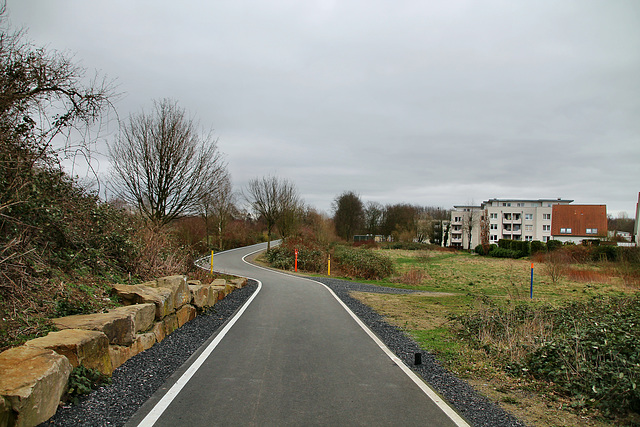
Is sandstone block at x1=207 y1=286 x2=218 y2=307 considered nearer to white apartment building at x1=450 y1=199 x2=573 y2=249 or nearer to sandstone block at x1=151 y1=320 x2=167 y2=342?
sandstone block at x1=151 y1=320 x2=167 y2=342

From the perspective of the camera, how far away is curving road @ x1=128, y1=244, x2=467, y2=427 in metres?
4.51

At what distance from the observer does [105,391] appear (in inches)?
198

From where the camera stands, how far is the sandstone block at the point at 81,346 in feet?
16.0

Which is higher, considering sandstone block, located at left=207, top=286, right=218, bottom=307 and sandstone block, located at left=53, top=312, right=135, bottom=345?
sandstone block, located at left=53, top=312, right=135, bottom=345

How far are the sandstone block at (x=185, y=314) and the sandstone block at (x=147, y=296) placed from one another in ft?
2.20

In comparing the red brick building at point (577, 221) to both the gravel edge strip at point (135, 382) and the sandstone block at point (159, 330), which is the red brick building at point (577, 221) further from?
the sandstone block at point (159, 330)

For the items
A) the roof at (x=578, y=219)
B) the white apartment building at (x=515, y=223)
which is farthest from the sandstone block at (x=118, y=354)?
the roof at (x=578, y=219)

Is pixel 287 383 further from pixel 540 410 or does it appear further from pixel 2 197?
pixel 2 197

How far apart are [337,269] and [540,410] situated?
2411 cm

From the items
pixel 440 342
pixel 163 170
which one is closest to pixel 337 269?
pixel 163 170

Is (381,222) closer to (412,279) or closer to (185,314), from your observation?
(412,279)

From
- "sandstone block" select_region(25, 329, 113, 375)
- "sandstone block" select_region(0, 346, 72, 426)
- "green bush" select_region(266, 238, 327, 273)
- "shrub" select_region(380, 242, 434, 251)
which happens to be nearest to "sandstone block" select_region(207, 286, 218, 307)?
"sandstone block" select_region(25, 329, 113, 375)

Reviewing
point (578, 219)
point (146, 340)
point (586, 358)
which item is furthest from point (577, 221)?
point (146, 340)

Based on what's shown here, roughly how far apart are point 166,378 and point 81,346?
4.04 feet
